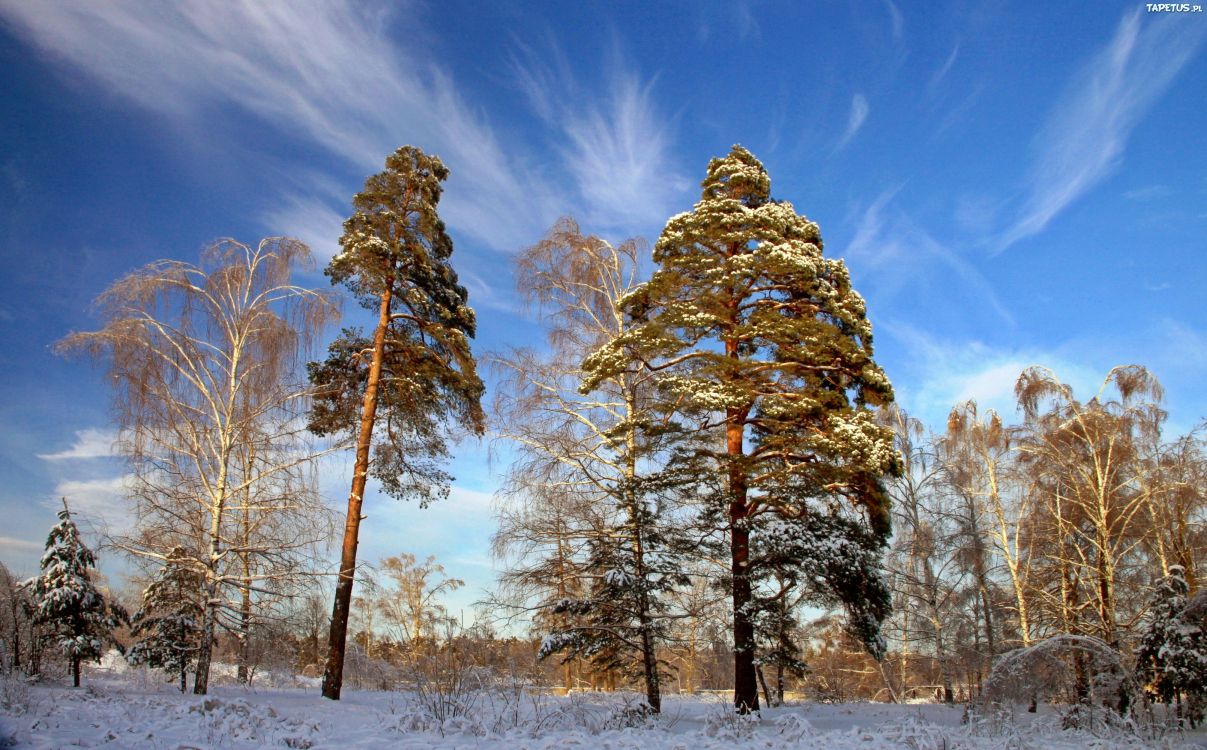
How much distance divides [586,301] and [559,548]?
6.62 m

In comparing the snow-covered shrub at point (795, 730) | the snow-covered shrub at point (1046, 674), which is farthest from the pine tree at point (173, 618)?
the snow-covered shrub at point (1046, 674)

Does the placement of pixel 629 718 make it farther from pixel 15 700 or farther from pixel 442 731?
pixel 15 700

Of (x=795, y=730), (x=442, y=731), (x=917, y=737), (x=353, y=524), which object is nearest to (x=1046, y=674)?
(x=917, y=737)

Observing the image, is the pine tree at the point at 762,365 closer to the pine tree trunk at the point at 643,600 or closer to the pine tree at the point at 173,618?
the pine tree trunk at the point at 643,600

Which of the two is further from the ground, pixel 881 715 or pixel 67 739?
pixel 67 739

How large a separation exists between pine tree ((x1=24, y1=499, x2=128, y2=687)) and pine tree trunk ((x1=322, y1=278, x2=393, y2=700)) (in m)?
7.05

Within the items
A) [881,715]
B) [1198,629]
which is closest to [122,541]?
[881,715]

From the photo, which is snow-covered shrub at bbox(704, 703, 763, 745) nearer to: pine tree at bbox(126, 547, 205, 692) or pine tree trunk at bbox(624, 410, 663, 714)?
pine tree trunk at bbox(624, 410, 663, 714)

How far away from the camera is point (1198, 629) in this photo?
11727 mm

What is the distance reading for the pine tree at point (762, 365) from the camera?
12836mm

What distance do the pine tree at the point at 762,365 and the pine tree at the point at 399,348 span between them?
395cm

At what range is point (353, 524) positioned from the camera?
47.2 ft

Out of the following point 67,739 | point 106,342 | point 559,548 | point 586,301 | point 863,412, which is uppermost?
point 586,301

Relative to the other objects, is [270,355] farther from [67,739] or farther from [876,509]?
[876,509]
